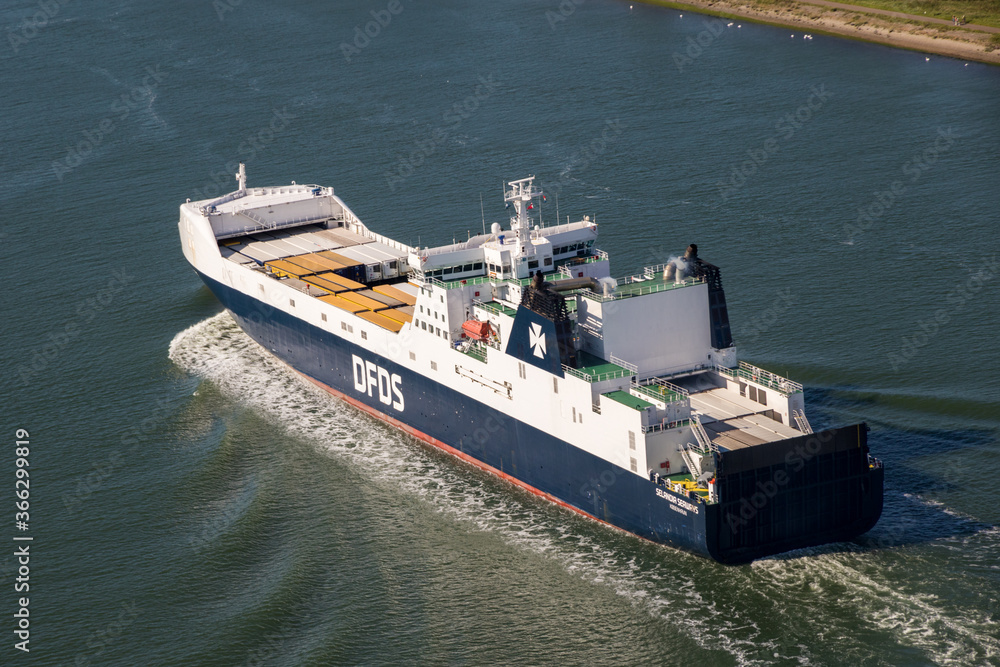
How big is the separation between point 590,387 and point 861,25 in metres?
70.9

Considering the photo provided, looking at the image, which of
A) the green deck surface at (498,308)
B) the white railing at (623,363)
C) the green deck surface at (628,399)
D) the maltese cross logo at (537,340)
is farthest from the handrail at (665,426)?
the green deck surface at (498,308)

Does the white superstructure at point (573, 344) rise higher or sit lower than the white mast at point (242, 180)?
lower

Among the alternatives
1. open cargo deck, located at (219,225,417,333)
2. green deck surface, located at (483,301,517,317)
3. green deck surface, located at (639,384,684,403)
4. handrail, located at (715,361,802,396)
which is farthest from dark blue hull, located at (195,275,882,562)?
green deck surface, located at (483,301,517,317)

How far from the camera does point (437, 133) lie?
3391 inches

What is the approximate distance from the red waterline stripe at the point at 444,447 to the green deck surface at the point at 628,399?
4875 millimetres

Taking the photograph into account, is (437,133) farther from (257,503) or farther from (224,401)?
(257,503)

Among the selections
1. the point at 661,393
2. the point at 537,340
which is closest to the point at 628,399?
the point at 661,393

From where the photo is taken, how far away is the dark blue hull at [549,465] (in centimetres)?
4178

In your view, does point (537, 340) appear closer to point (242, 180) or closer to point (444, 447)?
point (444, 447)

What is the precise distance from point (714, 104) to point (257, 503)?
168ft

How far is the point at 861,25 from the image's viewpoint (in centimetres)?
10400

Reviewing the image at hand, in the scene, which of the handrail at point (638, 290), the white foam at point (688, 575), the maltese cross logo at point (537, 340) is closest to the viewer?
the white foam at point (688, 575)

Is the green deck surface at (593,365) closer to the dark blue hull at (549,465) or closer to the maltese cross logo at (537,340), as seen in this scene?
the maltese cross logo at (537,340)

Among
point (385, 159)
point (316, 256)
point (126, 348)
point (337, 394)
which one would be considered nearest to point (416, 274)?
point (337, 394)
